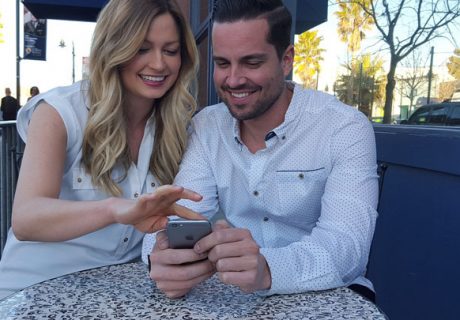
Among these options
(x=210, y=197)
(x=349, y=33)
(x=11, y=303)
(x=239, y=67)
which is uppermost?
(x=349, y=33)

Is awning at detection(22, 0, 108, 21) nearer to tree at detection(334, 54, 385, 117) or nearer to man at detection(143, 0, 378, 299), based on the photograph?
tree at detection(334, 54, 385, 117)

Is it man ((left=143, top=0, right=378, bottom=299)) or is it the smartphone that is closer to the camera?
the smartphone

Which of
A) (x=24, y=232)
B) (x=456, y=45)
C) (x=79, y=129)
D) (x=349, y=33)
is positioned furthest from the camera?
(x=349, y=33)

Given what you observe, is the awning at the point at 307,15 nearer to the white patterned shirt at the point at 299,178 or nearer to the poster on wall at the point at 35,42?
the white patterned shirt at the point at 299,178

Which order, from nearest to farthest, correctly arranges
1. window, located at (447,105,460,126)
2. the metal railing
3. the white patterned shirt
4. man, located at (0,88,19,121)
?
1. the white patterned shirt
2. window, located at (447,105,460,126)
3. the metal railing
4. man, located at (0,88,19,121)

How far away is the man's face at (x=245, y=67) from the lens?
1.84m

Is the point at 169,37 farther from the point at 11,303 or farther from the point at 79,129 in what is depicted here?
the point at 11,303

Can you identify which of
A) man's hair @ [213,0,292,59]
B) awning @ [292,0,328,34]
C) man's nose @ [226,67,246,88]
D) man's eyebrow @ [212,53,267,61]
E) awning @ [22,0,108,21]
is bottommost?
man's nose @ [226,67,246,88]

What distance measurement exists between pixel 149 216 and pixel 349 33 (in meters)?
2.37

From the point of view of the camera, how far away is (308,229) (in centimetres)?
187

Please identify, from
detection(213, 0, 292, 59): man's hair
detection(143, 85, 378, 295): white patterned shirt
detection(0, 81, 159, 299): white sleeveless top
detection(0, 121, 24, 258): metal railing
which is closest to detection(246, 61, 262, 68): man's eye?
detection(213, 0, 292, 59): man's hair

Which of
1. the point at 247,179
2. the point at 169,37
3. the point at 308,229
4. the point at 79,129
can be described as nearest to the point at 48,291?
the point at 79,129

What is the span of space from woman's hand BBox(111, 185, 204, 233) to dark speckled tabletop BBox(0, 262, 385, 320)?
180 mm

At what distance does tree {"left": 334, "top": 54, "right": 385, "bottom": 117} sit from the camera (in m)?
2.99
